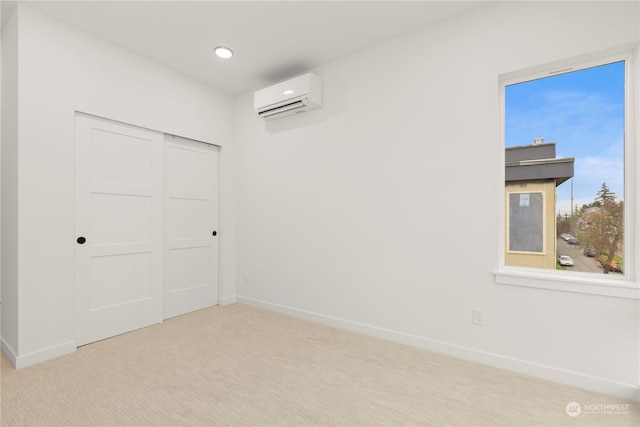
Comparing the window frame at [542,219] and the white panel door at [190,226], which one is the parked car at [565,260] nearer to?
the window frame at [542,219]

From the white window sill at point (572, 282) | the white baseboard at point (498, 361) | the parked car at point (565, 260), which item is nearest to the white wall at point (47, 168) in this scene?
the white baseboard at point (498, 361)

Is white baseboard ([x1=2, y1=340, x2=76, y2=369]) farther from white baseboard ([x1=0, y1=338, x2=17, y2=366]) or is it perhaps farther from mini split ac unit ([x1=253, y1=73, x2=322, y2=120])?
mini split ac unit ([x1=253, y1=73, x2=322, y2=120])

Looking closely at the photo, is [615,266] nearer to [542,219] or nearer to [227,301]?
[542,219]

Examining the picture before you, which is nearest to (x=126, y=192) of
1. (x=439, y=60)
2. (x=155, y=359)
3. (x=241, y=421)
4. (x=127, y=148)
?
(x=127, y=148)

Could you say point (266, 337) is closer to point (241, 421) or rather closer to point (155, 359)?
point (155, 359)

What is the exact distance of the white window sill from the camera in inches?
74.0

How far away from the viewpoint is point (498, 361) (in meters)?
2.25

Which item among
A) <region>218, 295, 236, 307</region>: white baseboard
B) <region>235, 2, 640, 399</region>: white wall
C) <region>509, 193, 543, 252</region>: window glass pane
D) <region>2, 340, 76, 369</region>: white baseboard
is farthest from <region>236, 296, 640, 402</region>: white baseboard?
<region>2, 340, 76, 369</region>: white baseboard

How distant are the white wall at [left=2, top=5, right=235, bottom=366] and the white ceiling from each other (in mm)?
256

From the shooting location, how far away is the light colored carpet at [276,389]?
170 cm

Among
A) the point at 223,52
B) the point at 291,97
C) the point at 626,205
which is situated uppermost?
the point at 223,52

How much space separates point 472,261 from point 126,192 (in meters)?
3.26

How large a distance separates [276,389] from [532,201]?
7.70ft

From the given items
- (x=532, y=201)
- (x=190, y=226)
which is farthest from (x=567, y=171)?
(x=190, y=226)
